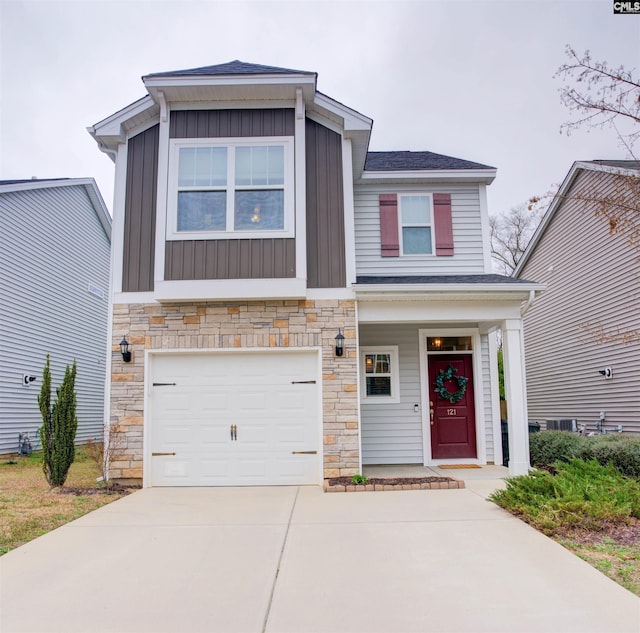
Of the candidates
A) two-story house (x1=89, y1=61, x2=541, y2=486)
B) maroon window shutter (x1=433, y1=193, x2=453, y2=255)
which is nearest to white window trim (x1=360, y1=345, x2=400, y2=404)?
two-story house (x1=89, y1=61, x2=541, y2=486)

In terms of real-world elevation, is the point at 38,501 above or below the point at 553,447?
below

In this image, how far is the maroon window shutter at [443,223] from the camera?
9969mm

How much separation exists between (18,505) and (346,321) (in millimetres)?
4807

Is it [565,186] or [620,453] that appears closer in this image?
[620,453]

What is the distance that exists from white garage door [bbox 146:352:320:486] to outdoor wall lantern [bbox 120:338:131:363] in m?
0.37

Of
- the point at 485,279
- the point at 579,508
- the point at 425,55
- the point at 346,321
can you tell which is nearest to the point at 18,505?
the point at 346,321

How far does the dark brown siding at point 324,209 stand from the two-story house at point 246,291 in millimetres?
22

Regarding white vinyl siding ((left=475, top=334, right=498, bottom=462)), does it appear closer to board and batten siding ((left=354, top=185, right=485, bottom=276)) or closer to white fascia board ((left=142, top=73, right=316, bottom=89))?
board and batten siding ((left=354, top=185, right=485, bottom=276))

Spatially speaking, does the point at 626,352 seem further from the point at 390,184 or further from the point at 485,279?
the point at 390,184

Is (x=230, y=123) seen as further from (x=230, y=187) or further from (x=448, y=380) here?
(x=448, y=380)

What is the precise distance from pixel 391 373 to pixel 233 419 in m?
3.07

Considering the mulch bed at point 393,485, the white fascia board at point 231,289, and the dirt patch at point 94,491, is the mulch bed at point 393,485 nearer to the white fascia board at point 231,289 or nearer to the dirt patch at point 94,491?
the white fascia board at point 231,289

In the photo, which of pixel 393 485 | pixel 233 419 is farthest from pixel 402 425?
pixel 233 419
